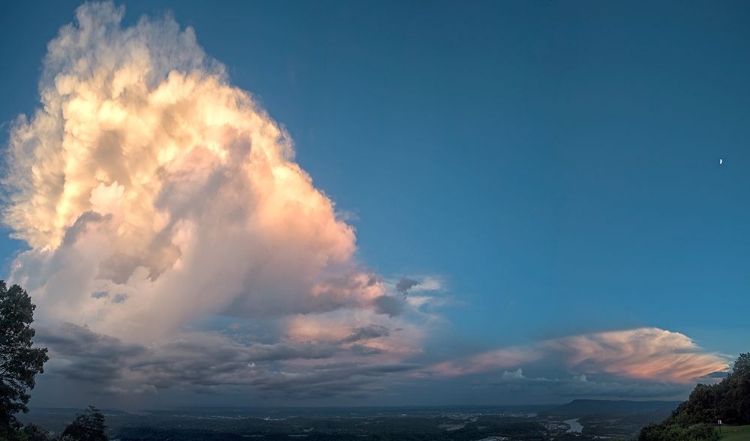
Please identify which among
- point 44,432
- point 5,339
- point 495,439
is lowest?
point 495,439

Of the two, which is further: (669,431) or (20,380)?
(669,431)

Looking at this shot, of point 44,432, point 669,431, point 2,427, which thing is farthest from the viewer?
point 669,431

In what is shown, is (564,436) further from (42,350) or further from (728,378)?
(42,350)

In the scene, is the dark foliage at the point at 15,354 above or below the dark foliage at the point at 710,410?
above

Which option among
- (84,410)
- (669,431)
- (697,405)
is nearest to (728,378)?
(697,405)

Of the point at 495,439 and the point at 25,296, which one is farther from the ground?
the point at 25,296

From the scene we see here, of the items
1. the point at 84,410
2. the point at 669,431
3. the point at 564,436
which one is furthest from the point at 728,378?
the point at 564,436

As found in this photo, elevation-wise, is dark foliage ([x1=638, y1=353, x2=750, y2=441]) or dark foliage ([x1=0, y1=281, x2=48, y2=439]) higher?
dark foliage ([x1=0, y1=281, x2=48, y2=439])

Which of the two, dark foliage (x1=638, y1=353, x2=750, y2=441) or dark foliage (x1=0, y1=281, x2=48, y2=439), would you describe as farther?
dark foliage (x1=638, y1=353, x2=750, y2=441)

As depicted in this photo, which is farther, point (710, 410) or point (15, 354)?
point (710, 410)

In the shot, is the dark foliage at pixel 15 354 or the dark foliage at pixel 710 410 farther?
the dark foliage at pixel 710 410

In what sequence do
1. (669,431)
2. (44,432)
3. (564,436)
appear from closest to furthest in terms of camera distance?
1. (44,432)
2. (669,431)
3. (564,436)
